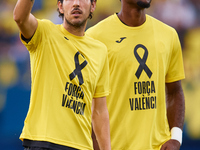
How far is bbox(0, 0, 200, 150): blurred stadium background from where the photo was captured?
6125mm

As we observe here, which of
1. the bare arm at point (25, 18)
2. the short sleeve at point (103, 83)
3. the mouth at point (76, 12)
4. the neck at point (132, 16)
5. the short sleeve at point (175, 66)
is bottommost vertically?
the short sleeve at point (103, 83)

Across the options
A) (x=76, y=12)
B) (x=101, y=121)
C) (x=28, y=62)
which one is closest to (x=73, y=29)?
(x=76, y=12)

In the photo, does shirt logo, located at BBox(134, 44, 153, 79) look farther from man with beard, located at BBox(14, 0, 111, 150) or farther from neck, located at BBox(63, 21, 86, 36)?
neck, located at BBox(63, 21, 86, 36)

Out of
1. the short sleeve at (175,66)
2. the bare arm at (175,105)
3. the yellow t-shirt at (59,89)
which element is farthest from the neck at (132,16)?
the yellow t-shirt at (59,89)

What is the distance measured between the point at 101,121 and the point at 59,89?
25.3 inches

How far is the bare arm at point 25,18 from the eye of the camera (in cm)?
266

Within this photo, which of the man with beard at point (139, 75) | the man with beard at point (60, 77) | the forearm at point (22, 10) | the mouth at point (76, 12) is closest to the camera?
the forearm at point (22, 10)

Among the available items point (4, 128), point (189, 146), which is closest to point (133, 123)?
point (4, 128)

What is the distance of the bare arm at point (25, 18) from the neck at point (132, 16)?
120cm

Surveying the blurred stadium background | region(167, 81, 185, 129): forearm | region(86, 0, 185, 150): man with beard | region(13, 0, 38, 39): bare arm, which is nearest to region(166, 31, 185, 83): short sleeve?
region(86, 0, 185, 150): man with beard

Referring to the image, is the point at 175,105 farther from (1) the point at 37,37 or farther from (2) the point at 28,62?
(2) the point at 28,62

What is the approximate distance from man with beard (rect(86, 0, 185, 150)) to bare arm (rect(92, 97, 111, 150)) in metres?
0.23

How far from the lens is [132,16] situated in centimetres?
381

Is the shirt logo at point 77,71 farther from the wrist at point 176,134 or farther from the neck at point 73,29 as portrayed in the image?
the wrist at point 176,134
